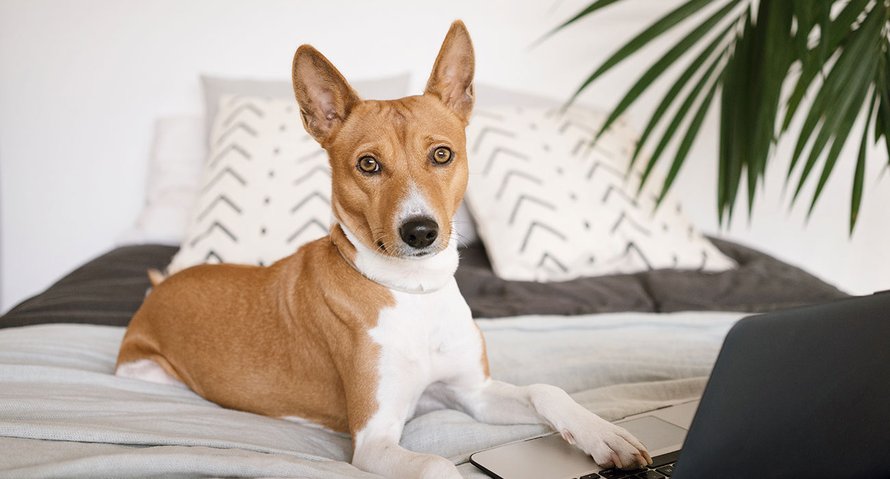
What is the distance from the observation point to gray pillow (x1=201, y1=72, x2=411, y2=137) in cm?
305

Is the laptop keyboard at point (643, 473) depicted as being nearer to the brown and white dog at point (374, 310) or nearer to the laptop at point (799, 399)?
the brown and white dog at point (374, 310)

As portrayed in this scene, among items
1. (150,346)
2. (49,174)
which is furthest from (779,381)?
(49,174)

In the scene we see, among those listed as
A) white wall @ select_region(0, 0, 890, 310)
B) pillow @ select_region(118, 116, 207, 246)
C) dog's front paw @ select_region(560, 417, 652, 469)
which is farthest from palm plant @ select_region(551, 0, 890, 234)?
pillow @ select_region(118, 116, 207, 246)

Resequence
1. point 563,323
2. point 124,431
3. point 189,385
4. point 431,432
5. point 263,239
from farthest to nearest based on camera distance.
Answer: point 263,239 → point 563,323 → point 189,385 → point 431,432 → point 124,431

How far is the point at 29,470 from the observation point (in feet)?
3.21

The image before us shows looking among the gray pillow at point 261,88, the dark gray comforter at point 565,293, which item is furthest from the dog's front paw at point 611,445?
the gray pillow at point 261,88

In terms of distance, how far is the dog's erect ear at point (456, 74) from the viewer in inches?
53.9

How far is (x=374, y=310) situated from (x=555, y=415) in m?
0.38

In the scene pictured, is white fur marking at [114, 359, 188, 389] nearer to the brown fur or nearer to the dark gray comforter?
the brown fur

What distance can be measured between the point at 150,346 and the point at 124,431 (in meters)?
0.52

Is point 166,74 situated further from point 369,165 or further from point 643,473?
point 643,473

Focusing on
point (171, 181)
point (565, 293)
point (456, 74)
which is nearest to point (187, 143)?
point (171, 181)

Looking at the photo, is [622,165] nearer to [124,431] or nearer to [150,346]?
[150,346]

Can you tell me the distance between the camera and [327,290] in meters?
1.42
